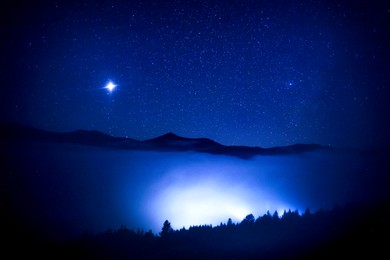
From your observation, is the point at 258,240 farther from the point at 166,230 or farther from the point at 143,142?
the point at 143,142

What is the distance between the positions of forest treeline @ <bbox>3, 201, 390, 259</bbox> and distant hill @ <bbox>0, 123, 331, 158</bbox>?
233 inches

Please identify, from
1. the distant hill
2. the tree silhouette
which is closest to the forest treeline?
the tree silhouette

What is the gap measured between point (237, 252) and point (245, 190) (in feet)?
51.5

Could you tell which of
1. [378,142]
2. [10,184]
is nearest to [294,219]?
[378,142]

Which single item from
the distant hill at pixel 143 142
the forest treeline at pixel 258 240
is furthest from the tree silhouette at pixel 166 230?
the distant hill at pixel 143 142

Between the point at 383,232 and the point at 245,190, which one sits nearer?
the point at 383,232

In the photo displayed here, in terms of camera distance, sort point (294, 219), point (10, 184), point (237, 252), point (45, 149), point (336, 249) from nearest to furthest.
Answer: point (336, 249) < point (237, 252) < point (294, 219) < point (45, 149) < point (10, 184)

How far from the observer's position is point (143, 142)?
17.9 metres

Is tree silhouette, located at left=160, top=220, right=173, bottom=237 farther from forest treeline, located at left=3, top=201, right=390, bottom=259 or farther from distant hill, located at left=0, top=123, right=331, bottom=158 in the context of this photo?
distant hill, located at left=0, top=123, right=331, bottom=158

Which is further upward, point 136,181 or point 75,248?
point 136,181

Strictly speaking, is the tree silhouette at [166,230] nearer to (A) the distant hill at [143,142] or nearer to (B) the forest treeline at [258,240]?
(B) the forest treeline at [258,240]

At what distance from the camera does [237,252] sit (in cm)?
1091

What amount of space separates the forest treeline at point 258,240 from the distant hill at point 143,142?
19.5 feet

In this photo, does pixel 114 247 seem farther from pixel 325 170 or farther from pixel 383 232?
pixel 325 170
